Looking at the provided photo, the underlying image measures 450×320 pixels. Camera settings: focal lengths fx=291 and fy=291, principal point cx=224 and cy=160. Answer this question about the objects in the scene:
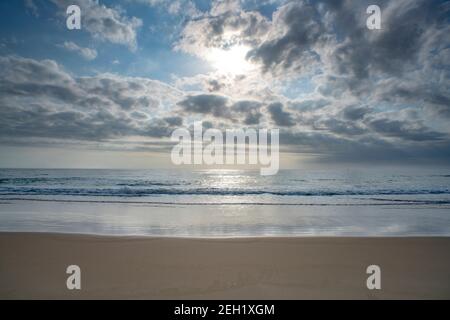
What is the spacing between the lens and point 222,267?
17.4 ft

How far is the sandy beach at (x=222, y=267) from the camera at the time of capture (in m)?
4.37

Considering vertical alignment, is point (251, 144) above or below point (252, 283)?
above

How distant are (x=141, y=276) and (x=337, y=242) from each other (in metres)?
4.44

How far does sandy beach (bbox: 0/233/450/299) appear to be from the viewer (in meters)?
4.37

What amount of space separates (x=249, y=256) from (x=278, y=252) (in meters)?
0.68

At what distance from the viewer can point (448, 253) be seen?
6.23m
